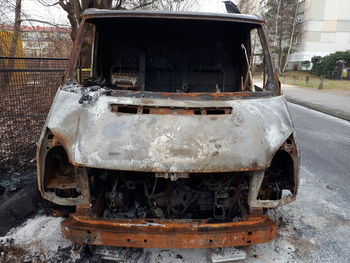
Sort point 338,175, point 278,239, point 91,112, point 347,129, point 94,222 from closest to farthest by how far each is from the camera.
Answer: point 94,222, point 91,112, point 278,239, point 338,175, point 347,129

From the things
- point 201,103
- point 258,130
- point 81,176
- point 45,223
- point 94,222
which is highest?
point 201,103

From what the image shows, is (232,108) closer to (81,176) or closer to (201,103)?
(201,103)

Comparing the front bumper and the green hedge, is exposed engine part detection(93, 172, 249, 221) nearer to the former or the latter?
the front bumper

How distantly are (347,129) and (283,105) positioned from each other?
6.38 meters

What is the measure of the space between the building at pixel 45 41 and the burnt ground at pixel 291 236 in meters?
12.1

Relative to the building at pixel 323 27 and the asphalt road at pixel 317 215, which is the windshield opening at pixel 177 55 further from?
the building at pixel 323 27

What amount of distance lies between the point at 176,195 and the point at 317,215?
2.00 m

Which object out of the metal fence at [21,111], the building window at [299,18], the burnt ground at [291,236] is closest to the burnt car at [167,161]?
the burnt ground at [291,236]

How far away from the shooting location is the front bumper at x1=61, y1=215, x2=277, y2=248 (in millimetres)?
2238

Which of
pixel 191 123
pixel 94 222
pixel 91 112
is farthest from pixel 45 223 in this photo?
pixel 191 123

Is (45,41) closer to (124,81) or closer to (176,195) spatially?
(124,81)

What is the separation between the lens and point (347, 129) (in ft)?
26.4

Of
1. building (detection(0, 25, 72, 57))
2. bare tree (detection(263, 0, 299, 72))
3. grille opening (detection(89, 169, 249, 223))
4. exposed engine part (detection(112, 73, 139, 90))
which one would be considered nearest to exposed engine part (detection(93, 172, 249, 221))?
grille opening (detection(89, 169, 249, 223))

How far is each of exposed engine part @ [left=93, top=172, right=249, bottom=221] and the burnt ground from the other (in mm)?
388
